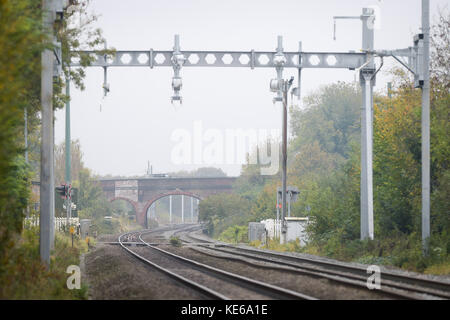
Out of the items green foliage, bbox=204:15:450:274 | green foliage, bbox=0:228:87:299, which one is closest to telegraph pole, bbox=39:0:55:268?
green foliage, bbox=0:228:87:299

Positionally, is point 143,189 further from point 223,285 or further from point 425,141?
point 223,285

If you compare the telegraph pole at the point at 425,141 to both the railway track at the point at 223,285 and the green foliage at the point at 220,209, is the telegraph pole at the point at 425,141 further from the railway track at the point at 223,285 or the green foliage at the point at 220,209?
the green foliage at the point at 220,209

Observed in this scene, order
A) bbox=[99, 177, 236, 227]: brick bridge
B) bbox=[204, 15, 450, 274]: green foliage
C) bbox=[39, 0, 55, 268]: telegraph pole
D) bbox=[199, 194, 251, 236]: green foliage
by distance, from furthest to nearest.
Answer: bbox=[99, 177, 236, 227]: brick bridge
bbox=[199, 194, 251, 236]: green foliage
bbox=[204, 15, 450, 274]: green foliage
bbox=[39, 0, 55, 268]: telegraph pole

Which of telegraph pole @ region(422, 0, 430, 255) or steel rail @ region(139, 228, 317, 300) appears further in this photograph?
telegraph pole @ region(422, 0, 430, 255)

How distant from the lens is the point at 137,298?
Result: 12859 millimetres

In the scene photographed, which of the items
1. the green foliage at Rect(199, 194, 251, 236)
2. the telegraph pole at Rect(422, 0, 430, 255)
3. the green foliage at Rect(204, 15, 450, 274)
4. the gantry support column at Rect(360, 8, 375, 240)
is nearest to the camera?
the telegraph pole at Rect(422, 0, 430, 255)

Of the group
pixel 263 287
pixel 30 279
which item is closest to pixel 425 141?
pixel 263 287

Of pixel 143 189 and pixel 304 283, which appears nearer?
pixel 304 283

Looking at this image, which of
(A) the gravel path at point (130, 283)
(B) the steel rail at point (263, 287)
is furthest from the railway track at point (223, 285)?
(A) the gravel path at point (130, 283)

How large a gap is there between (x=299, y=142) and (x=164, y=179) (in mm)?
19311

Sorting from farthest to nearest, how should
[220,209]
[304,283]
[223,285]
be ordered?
[220,209]
[304,283]
[223,285]

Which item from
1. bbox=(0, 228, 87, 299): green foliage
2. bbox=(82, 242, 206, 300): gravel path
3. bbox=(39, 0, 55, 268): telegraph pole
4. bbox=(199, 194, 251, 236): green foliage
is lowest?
bbox=(199, 194, 251, 236): green foliage

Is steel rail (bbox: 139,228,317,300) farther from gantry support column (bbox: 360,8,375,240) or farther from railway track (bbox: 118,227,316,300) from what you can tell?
gantry support column (bbox: 360,8,375,240)
